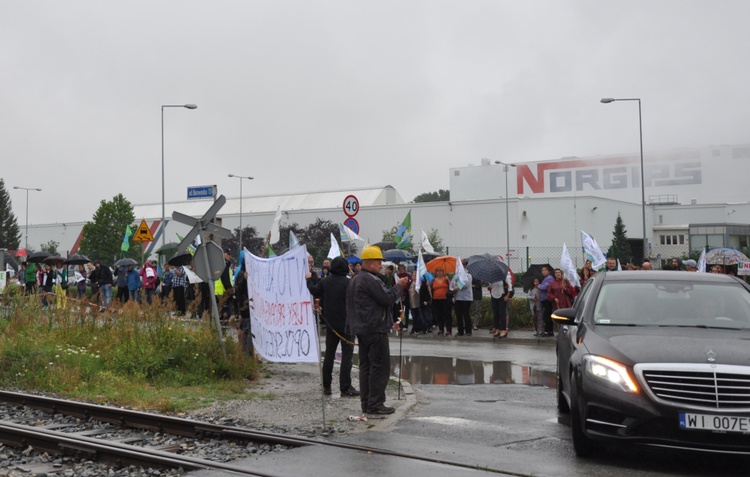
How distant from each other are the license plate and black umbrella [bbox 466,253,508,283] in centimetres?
1392

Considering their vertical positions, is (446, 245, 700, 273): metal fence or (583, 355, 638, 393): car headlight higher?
(446, 245, 700, 273): metal fence

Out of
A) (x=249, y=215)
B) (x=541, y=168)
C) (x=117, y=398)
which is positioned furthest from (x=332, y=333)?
(x=541, y=168)

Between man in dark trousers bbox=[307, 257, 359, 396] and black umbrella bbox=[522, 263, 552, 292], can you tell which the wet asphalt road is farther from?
black umbrella bbox=[522, 263, 552, 292]

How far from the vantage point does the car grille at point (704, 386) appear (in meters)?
6.53

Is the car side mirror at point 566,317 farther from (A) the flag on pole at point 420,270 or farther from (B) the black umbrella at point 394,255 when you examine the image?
(B) the black umbrella at point 394,255

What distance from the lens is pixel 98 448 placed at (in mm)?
7852

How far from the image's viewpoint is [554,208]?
66.4 meters

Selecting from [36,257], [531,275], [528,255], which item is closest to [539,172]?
[528,255]

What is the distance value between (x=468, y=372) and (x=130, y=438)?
7.16 m

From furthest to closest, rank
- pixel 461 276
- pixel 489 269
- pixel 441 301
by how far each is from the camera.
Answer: pixel 441 301, pixel 461 276, pixel 489 269

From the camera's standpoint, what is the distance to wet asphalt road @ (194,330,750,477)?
7.04 m

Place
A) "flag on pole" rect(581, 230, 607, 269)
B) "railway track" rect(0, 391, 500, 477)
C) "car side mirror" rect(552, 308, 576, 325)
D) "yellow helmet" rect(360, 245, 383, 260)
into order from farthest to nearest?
"flag on pole" rect(581, 230, 607, 269) < "yellow helmet" rect(360, 245, 383, 260) < "car side mirror" rect(552, 308, 576, 325) < "railway track" rect(0, 391, 500, 477)

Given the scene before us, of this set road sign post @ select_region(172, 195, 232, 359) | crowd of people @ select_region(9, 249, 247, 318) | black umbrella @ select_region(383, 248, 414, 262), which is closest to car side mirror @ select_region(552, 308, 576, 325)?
road sign post @ select_region(172, 195, 232, 359)

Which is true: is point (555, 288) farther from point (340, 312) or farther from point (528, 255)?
point (528, 255)
